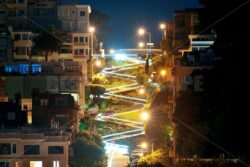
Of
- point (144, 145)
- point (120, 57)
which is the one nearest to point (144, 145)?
point (144, 145)

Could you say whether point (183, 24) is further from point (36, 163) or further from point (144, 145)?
point (36, 163)

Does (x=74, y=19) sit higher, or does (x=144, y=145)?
(x=74, y=19)

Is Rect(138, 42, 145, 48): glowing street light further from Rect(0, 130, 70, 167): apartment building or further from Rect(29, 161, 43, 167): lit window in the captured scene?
Rect(29, 161, 43, 167): lit window

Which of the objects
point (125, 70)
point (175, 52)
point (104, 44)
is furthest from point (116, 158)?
point (104, 44)

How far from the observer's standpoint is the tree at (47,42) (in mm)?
43750

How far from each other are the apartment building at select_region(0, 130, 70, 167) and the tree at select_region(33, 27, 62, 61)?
44.3 ft

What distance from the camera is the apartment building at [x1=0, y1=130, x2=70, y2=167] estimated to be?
30.5 metres

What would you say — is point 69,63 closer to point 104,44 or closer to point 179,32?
point 179,32

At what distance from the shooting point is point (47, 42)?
144 feet

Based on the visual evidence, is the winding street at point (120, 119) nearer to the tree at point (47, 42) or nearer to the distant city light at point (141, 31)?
the tree at point (47, 42)

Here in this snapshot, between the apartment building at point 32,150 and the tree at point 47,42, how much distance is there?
13488 millimetres

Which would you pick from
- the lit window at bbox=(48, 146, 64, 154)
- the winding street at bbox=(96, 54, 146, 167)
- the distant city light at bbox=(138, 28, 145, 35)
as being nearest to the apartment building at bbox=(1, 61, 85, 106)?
the winding street at bbox=(96, 54, 146, 167)

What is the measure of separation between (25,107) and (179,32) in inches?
530

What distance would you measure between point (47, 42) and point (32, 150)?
14.2m
